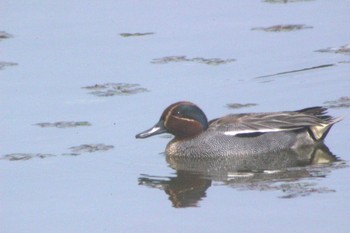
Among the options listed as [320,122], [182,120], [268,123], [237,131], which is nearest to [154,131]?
[182,120]

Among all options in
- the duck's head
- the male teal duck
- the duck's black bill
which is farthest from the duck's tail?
the duck's black bill

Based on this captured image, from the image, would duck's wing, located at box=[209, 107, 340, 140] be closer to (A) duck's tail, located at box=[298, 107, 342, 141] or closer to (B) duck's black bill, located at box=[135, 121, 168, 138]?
(A) duck's tail, located at box=[298, 107, 342, 141]

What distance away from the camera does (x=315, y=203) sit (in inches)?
565

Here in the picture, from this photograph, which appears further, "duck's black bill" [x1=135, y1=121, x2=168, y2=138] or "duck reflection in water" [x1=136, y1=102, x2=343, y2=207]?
"duck's black bill" [x1=135, y1=121, x2=168, y2=138]

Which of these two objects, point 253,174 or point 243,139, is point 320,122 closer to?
point 243,139

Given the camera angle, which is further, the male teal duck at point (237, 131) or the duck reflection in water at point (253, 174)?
the male teal duck at point (237, 131)

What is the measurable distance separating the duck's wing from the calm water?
0.87 ft

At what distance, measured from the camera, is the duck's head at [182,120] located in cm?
1714

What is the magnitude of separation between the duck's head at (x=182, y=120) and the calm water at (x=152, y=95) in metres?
0.28

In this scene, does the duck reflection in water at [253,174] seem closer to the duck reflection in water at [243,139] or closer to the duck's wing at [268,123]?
the duck reflection in water at [243,139]

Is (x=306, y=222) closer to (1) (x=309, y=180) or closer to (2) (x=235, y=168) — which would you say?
(1) (x=309, y=180)

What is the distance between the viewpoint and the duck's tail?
17.2 meters

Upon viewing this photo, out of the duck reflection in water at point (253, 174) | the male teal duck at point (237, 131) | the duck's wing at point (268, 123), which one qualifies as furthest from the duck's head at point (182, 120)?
the duck reflection in water at point (253, 174)

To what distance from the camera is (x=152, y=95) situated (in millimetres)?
18656
